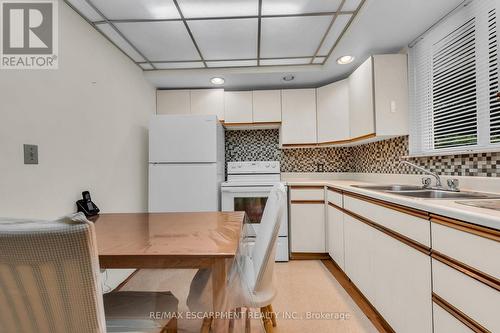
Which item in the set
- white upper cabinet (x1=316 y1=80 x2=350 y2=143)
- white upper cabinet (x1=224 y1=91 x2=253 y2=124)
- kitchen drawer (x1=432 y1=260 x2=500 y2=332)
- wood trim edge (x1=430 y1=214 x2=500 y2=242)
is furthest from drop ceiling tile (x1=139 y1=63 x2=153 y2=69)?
kitchen drawer (x1=432 y1=260 x2=500 y2=332)

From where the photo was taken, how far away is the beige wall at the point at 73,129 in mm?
1302

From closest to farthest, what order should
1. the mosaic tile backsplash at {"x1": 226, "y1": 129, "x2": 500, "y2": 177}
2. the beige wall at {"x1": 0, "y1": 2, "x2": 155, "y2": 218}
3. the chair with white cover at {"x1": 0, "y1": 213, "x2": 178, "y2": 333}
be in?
the chair with white cover at {"x1": 0, "y1": 213, "x2": 178, "y2": 333}, the beige wall at {"x1": 0, "y1": 2, "x2": 155, "y2": 218}, the mosaic tile backsplash at {"x1": 226, "y1": 129, "x2": 500, "y2": 177}

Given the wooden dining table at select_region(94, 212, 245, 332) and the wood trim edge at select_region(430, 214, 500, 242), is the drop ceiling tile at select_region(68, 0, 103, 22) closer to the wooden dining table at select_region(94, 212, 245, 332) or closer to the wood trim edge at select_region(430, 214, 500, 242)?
the wooden dining table at select_region(94, 212, 245, 332)

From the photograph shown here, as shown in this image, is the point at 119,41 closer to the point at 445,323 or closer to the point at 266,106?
the point at 266,106

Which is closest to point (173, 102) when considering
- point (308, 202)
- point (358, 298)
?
point (308, 202)

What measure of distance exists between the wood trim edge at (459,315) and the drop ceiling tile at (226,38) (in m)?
2.04

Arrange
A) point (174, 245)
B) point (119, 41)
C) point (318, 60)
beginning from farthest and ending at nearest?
point (318, 60) → point (119, 41) → point (174, 245)

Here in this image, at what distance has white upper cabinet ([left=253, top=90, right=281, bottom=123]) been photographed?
9.77ft

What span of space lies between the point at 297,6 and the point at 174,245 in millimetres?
1756

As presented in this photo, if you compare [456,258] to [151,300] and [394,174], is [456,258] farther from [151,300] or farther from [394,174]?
[394,174]

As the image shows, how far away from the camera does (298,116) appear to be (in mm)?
2951

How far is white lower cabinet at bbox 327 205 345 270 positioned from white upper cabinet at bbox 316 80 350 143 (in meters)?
0.85

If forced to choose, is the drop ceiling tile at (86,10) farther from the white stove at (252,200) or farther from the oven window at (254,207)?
the oven window at (254,207)

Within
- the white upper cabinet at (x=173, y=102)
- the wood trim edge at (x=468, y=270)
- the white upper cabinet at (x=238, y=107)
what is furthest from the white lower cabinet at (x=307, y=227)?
the white upper cabinet at (x=173, y=102)
